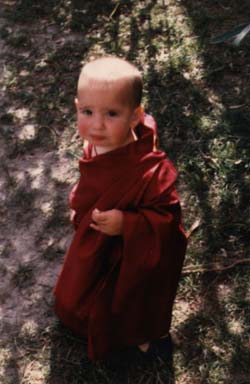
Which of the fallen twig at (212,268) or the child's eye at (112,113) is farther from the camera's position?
the fallen twig at (212,268)

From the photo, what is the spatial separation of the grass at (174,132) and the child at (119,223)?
29cm

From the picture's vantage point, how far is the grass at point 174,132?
325cm

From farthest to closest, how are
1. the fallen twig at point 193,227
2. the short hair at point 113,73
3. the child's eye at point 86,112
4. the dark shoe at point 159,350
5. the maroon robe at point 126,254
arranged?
the fallen twig at point 193,227 → the dark shoe at point 159,350 → the maroon robe at point 126,254 → the child's eye at point 86,112 → the short hair at point 113,73

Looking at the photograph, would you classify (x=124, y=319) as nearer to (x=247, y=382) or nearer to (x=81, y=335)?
(x=81, y=335)

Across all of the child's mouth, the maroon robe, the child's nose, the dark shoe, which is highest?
the child's nose

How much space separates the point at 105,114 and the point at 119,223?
0.47 metres

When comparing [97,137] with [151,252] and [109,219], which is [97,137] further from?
[151,252]

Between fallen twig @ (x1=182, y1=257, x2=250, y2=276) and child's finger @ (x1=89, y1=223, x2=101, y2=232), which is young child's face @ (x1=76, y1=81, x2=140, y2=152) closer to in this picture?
child's finger @ (x1=89, y1=223, x2=101, y2=232)

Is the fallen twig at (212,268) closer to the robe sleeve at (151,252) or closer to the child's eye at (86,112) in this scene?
the robe sleeve at (151,252)

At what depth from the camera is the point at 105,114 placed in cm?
247

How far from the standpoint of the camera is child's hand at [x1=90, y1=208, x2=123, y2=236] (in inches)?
102

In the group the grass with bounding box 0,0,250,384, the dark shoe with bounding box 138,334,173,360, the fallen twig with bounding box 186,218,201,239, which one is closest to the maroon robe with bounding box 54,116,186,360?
the dark shoe with bounding box 138,334,173,360

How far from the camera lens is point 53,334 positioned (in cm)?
339

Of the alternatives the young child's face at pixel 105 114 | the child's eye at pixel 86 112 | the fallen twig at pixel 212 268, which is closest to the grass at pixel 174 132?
the fallen twig at pixel 212 268
